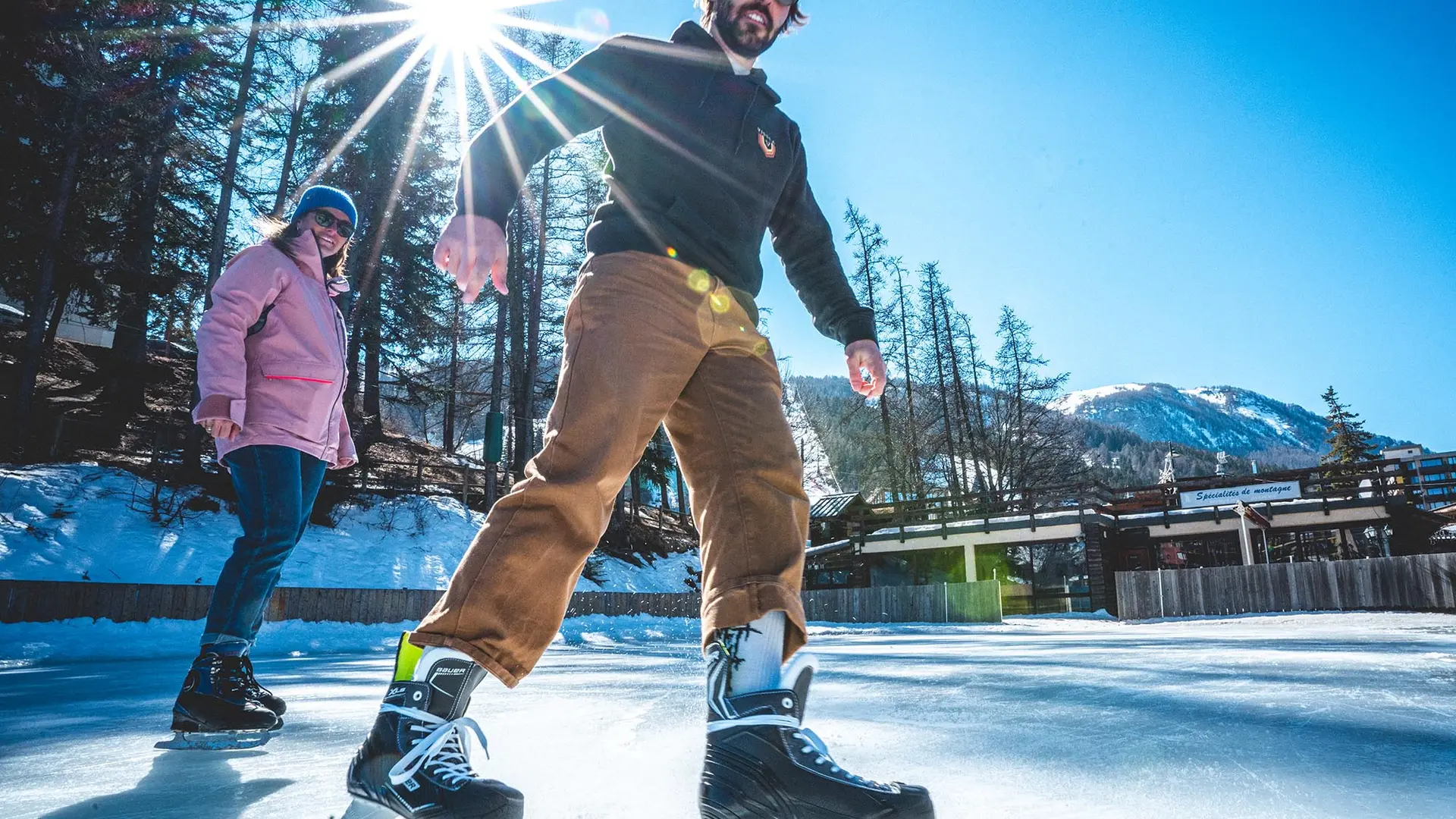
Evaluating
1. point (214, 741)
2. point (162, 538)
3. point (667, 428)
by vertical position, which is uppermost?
point (162, 538)

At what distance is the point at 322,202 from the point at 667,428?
1.86m

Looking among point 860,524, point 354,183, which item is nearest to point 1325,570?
point 860,524

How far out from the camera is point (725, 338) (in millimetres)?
1564

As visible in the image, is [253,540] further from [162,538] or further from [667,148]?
[162,538]

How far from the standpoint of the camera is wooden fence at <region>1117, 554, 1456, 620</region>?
1555 cm

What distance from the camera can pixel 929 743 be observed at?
2.01 metres

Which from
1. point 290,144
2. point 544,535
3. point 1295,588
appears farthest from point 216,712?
point 1295,588

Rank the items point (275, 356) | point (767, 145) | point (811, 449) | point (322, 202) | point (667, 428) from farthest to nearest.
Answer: point (811, 449) → point (322, 202) → point (275, 356) → point (767, 145) → point (667, 428)

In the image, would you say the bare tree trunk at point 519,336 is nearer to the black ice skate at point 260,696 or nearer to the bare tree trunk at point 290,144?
the bare tree trunk at point 290,144

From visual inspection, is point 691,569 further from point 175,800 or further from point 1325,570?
point 175,800

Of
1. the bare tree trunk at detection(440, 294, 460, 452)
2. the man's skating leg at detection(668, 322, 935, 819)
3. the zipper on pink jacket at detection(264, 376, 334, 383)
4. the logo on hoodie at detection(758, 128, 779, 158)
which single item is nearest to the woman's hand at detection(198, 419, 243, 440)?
the zipper on pink jacket at detection(264, 376, 334, 383)

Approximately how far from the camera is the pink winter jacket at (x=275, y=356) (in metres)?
2.30

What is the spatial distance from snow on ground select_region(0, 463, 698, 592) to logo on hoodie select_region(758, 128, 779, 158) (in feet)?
36.4

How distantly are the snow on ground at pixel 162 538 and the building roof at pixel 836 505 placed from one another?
16.9m
